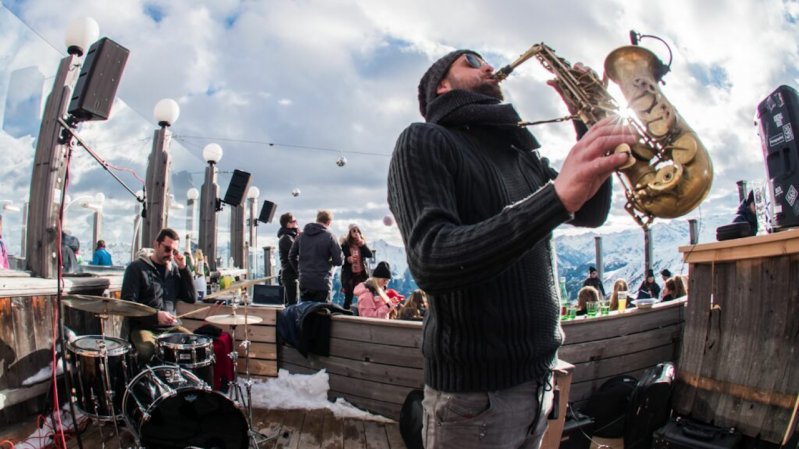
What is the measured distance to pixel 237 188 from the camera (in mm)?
11430

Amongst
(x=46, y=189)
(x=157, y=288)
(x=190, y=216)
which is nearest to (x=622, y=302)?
(x=157, y=288)

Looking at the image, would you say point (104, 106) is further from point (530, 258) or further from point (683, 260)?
point (683, 260)

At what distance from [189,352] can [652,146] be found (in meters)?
3.75

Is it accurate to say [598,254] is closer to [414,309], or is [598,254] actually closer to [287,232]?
[287,232]

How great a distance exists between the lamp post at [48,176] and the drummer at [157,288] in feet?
2.37

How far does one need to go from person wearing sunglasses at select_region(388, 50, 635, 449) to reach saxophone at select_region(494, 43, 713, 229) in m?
0.13

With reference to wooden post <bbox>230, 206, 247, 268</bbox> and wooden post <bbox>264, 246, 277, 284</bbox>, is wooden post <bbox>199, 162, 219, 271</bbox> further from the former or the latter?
wooden post <bbox>264, 246, 277, 284</bbox>

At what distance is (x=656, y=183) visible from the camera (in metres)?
1.07

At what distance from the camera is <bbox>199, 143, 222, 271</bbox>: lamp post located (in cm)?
1026

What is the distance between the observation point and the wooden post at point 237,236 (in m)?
12.0

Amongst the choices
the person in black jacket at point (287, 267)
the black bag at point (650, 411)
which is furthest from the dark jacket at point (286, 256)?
the black bag at point (650, 411)

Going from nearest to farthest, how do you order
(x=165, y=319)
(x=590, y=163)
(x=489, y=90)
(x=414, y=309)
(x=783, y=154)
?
(x=590, y=163) → (x=489, y=90) → (x=783, y=154) → (x=165, y=319) → (x=414, y=309)

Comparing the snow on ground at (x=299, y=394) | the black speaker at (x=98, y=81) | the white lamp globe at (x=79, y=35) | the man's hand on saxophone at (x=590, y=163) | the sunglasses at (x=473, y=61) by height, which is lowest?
the snow on ground at (x=299, y=394)

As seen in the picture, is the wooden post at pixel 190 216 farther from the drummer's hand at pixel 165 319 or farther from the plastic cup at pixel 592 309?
the plastic cup at pixel 592 309
